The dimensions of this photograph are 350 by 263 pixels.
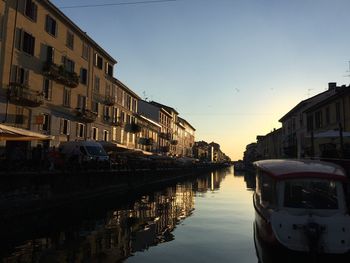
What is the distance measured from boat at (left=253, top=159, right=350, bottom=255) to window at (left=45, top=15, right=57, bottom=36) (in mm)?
31814

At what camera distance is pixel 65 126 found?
141 feet

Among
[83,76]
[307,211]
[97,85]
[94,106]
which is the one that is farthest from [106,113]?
[307,211]

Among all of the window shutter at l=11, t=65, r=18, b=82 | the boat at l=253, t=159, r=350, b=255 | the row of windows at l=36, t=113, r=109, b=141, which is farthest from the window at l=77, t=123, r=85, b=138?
the boat at l=253, t=159, r=350, b=255

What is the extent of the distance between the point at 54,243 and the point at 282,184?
8.52 meters

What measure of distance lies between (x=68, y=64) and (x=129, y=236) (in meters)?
30.8

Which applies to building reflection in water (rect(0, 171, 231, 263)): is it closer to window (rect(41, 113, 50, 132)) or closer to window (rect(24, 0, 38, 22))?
window (rect(41, 113, 50, 132))

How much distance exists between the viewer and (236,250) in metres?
14.7

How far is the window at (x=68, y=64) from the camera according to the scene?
140 feet

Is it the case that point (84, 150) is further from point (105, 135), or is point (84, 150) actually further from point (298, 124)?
point (298, 124)

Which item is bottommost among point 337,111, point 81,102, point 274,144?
point 337,111

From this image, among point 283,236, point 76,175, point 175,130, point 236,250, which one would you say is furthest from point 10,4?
point 175,130

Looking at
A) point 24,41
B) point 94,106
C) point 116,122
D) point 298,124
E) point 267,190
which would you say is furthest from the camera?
point 298,124

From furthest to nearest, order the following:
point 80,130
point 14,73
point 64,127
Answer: point 80,130 → point 64,127 → point 14,73

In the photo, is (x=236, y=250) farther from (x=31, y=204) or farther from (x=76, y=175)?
(x=76, y=175)
